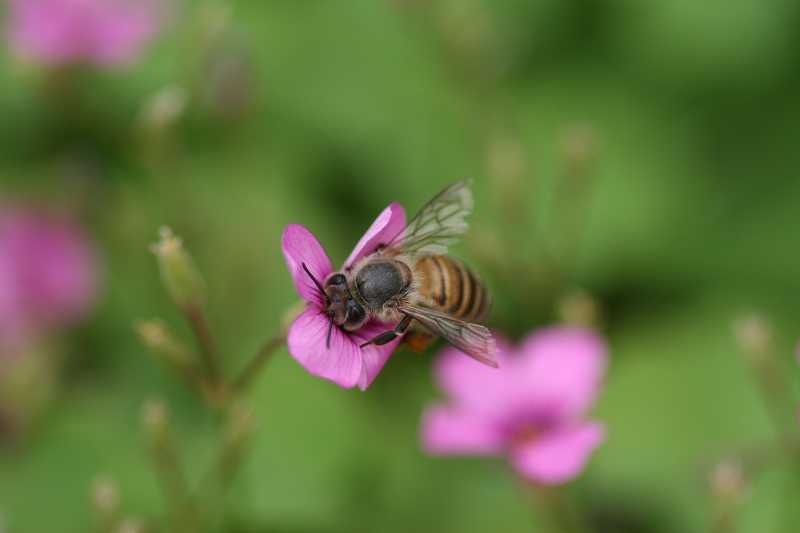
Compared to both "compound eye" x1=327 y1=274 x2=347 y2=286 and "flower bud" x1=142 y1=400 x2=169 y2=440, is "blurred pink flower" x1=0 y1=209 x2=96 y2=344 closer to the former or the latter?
"flower bud" x1=142 y1=400 x2=169 y2=440

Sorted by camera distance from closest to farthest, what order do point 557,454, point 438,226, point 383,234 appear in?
1. point 383,234
2. point 438,226
3. point 557,454

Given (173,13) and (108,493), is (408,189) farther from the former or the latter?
(108,493)

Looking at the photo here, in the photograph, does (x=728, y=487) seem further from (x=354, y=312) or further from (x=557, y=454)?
(x=354, y=312)

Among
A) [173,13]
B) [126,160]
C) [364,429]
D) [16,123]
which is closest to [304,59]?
[173,13]

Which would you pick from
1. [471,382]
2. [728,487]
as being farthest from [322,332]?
[471,382]

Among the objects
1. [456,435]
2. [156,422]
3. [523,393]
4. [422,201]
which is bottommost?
[156,422]

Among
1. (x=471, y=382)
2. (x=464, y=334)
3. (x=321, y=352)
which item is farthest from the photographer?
(x=471, y=382)
